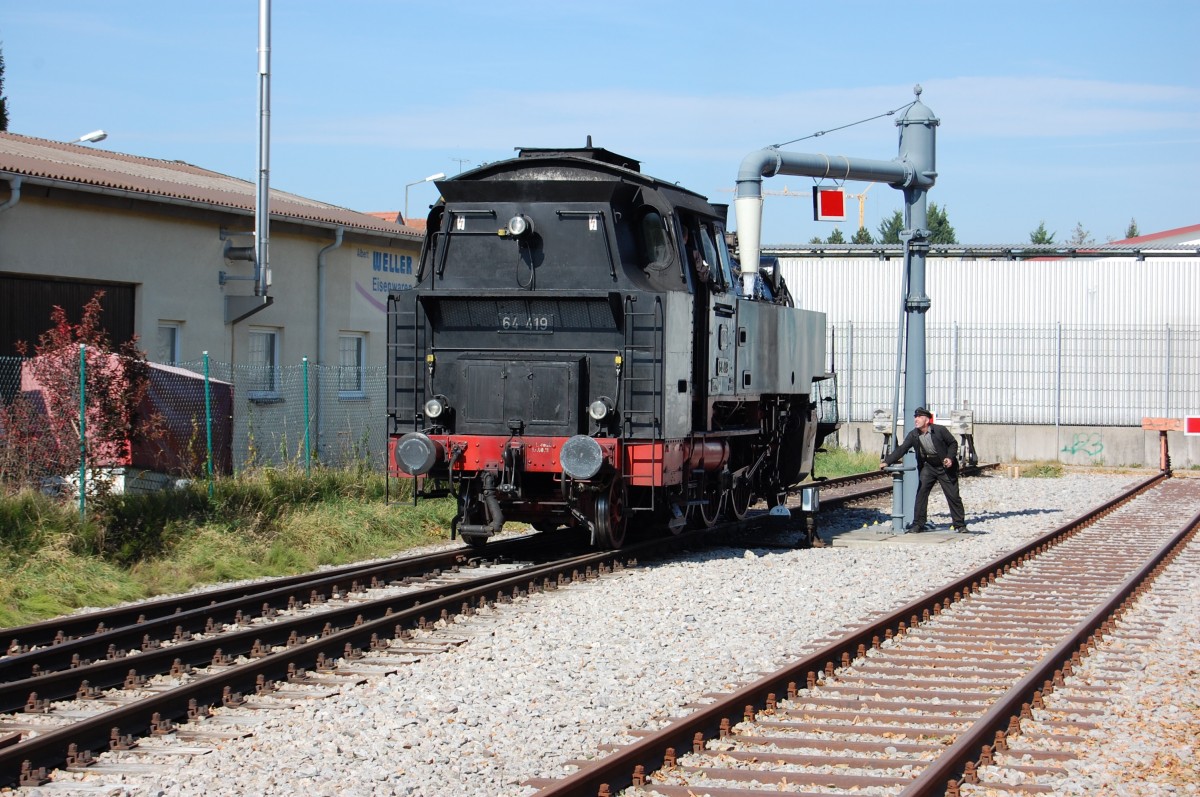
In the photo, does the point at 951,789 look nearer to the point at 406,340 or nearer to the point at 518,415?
the point at 518,415

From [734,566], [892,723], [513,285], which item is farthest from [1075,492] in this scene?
[892,723]

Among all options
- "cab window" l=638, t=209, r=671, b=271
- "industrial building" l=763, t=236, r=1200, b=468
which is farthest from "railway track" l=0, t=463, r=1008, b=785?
"industrial building" l=763, t=236, r=1200, b=468

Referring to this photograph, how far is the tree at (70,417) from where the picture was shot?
41.0 ft

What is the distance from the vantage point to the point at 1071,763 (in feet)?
20.2

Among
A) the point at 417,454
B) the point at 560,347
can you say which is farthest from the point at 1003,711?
the point at 417,454

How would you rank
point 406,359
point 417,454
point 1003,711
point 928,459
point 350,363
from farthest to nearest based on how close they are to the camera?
point 350,363, point 928,459, point 406,359, point 417,454, point 1003,711

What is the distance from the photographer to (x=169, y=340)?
739 inches

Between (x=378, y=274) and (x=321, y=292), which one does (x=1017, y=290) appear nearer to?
(x=378, y=274)

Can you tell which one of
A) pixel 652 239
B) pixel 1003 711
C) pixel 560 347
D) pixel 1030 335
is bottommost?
pixel 1003 711

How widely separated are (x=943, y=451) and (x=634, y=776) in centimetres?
1070

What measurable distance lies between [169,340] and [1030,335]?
20836 millimetres

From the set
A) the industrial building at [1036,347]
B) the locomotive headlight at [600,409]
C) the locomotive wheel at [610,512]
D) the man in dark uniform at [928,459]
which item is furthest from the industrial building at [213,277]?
the industrial building at [1036,347]

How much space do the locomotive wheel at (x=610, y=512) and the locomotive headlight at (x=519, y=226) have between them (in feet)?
7.70

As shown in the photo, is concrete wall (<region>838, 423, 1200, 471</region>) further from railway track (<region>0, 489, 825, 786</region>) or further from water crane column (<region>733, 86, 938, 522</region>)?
railway track (<region>0, 489, 825, 786</region>)
